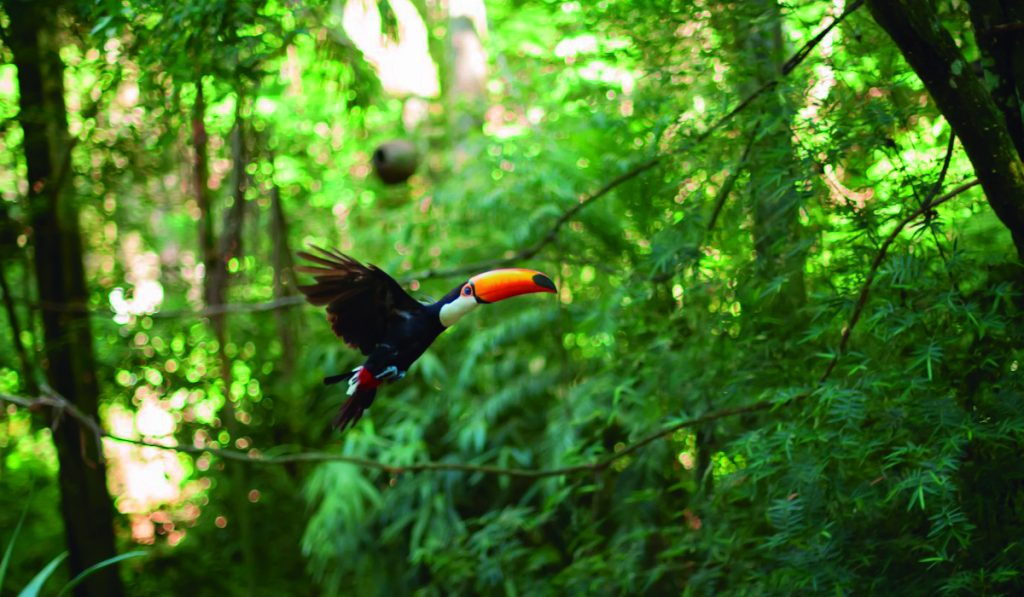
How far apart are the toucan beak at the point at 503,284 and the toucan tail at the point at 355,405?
0.24 m

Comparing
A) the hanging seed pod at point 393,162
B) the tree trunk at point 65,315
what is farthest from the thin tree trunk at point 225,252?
the hanging seed pod at point 393,162

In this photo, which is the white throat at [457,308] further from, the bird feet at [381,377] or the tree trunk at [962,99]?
the tree trunk at [962,99]

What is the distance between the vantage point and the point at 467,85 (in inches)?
206

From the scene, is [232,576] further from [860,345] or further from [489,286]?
[489,286]

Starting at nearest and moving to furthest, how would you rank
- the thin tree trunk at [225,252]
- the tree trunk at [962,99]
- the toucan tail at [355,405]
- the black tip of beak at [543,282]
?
the black tip of beak at [543,282] → the toucan tail at [355,405] → the tree trunk at [962,99] → the thin tree trunk at [225,252]

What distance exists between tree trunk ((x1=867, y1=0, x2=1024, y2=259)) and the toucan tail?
3.44ft

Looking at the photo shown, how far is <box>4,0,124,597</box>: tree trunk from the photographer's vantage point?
3.07m

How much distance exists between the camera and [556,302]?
392 centimetres

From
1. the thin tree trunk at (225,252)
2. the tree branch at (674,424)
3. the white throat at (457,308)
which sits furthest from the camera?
the thin tree trunk at (225,252)

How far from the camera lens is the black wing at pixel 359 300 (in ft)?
4.51

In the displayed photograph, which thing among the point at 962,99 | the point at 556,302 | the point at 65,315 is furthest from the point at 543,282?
the point at 556,302

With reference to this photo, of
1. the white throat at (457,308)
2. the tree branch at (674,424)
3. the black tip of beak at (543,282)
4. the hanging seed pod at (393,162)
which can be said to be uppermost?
the hanging seed pod at (393,162)

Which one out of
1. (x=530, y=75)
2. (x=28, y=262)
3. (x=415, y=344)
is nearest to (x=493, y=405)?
(x=530, y=75)

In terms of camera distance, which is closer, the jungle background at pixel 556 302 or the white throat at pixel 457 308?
the white throat at pixel 457 308
